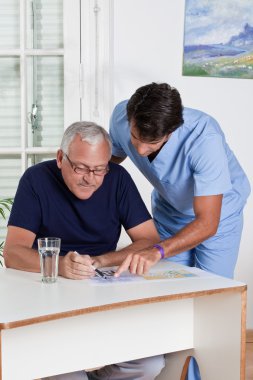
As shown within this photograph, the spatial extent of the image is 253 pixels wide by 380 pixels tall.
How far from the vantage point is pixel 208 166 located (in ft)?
7.86

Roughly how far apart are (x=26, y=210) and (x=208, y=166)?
2.16ft

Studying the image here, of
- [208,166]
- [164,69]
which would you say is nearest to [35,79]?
[164,69]

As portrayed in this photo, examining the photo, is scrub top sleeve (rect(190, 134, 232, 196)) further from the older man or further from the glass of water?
the glass of water

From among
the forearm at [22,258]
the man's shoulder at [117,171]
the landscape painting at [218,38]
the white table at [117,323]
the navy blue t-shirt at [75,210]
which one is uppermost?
the landscape painting at [218,38]

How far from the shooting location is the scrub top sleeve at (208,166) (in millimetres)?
2381

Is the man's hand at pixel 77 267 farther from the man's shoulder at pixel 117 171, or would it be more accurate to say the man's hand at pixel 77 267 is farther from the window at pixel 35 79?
the window at pixel 35 79

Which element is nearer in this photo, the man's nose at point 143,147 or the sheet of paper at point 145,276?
the sheet of paper at point 145,276

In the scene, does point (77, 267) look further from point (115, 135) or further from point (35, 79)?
point (35, 79)

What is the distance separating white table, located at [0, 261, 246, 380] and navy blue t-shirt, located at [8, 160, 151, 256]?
0.24 m

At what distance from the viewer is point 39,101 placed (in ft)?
11.7

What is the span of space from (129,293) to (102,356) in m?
0.24

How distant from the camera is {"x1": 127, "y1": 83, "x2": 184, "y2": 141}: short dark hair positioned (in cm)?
213

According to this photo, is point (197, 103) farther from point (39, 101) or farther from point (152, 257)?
point (152, 257)

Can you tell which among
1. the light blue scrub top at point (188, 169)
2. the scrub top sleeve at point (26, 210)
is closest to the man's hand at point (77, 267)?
the scrub top sleeve at point (26, 210)
